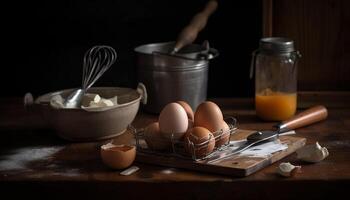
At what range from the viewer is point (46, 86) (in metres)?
1.98

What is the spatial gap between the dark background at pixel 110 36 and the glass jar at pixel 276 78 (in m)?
0.18

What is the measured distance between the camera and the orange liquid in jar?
1.69 m

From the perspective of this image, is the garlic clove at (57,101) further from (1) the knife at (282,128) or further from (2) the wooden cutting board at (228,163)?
(1) the knife at (282,128)

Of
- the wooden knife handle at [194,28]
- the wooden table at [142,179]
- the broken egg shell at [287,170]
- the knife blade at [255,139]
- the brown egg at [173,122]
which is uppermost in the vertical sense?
the wooden knife handle at [194,28]

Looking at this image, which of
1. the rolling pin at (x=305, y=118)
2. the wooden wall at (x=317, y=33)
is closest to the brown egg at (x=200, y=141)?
the rolling pin at (x=305, y=118)

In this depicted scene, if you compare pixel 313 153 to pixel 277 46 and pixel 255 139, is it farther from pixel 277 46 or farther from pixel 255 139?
pixel 277 46

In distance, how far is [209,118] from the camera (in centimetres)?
141

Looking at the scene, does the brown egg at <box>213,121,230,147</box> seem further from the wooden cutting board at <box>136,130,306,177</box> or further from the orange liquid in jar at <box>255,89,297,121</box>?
the orange liquid in jar at <box>255,89,297,121</box>

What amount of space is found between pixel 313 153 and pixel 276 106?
32cm

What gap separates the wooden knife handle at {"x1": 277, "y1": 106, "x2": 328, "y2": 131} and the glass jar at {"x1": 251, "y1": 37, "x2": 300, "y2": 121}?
0.05 m

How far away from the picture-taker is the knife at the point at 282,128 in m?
1.41

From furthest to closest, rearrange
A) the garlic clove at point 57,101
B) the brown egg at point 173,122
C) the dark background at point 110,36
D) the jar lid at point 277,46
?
1. the dark background at point 110,36
2. the jar lid at point 277,46
3. the garlic clove at point 57,101
4. the brown egg at point 173,122

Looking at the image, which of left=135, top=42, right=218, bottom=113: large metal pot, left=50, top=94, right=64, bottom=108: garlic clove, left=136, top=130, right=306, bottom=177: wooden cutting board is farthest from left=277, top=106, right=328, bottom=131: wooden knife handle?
left=50, top=94, right=64, bottom=108: garlic clove

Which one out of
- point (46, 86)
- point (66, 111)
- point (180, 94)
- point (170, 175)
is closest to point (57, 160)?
point (66, 111)
